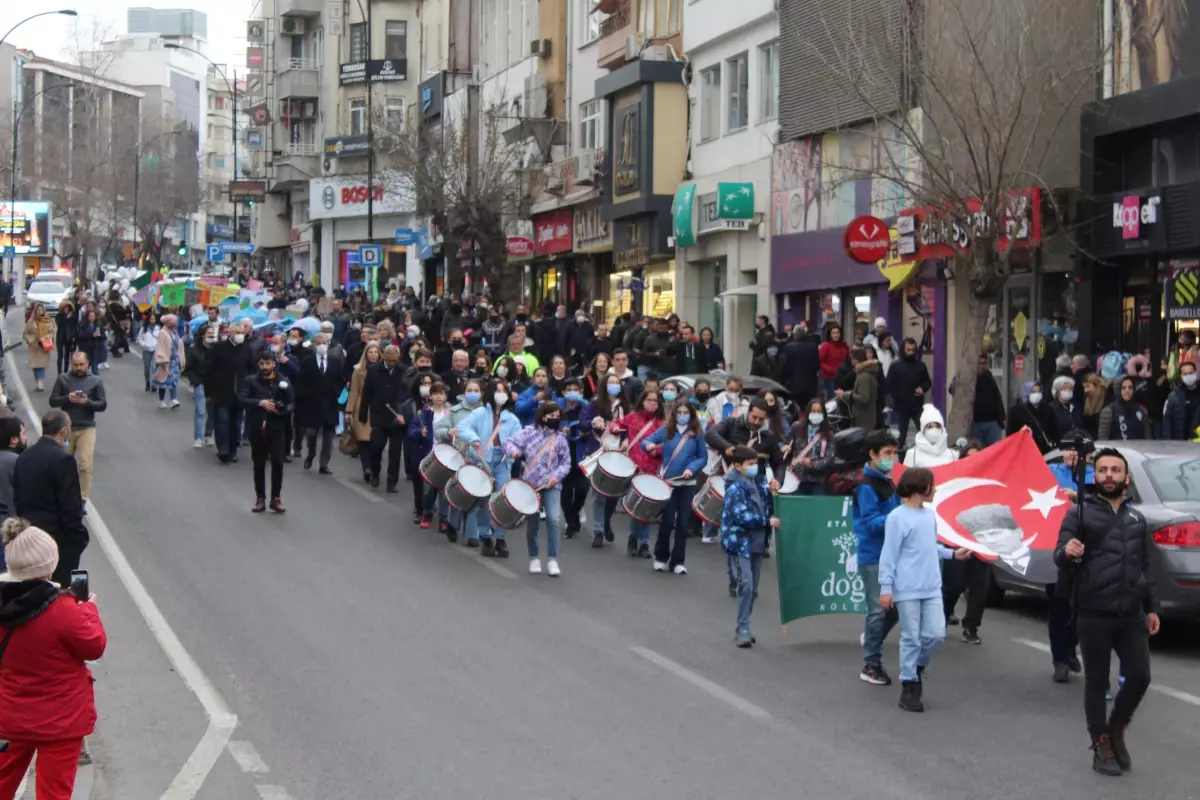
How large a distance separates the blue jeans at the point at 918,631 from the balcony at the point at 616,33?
32581mm

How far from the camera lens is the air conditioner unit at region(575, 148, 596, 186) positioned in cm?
4431

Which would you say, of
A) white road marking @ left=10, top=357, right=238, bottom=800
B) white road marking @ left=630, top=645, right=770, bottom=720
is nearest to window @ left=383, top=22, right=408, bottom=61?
white road marking @ left=10, top=357, right=238, bottom=800

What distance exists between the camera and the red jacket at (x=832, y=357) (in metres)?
28.0

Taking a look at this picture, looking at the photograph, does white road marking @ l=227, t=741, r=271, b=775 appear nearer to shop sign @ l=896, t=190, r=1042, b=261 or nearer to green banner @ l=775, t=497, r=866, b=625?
green banner @ l=775, t=497, r=866, b=625

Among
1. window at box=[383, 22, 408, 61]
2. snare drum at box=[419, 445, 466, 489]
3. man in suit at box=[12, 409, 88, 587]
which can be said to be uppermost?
window at box=[383, 22, 408, 61]

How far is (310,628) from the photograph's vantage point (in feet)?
44.0

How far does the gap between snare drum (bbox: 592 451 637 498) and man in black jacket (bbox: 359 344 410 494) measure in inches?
194

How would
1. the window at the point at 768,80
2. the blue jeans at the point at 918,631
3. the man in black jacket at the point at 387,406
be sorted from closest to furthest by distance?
the blue jeans at the point at 918,631 → the man in black jacket at the point at 387,406 → the window at the point at 768,80

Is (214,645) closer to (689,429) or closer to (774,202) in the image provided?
(689,429)

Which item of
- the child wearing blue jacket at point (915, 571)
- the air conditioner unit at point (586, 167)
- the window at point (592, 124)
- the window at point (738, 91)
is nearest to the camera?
the child wearing blue jacket at point (915, 571)

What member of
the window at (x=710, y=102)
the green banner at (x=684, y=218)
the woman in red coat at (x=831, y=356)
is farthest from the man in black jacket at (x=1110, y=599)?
the window at (x=710, y=102)

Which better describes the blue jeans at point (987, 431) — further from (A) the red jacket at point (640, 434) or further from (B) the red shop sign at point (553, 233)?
(B) the red shop sign at point (553, 233)

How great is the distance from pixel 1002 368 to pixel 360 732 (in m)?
20.5

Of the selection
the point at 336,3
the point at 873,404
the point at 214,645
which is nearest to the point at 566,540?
the point at 873,404
